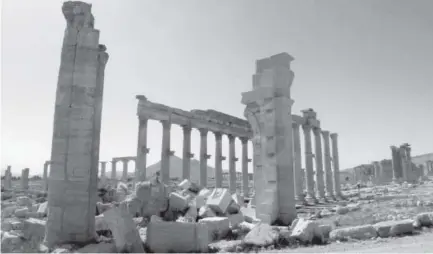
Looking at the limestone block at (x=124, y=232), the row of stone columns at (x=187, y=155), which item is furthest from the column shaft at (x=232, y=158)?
the limestone block at (x=124, y=232)

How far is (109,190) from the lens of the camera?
1330 cm

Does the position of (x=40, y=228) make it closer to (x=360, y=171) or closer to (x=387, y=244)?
(x=387, y=244)

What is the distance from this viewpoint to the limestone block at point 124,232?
6.08 m

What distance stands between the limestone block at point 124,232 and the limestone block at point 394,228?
5.19 meters

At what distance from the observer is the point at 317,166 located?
27.6 metres

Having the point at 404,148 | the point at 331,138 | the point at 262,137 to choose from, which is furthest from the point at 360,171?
the point at 262,137

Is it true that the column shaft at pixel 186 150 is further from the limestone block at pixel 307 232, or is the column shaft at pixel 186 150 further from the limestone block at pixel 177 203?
the limestone block at pixel 307 232

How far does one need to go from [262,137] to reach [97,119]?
550 centimetres

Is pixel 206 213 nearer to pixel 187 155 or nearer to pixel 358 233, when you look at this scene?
pixel 358 233

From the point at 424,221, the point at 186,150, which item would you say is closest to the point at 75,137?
the point at 424,221

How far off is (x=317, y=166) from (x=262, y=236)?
21940 mm

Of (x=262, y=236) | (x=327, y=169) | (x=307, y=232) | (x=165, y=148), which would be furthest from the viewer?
(x=327, y=169)

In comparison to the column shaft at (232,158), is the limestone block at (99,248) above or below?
below

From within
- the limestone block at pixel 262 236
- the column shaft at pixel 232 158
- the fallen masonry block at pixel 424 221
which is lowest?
the limestone block at pixel 262 236
